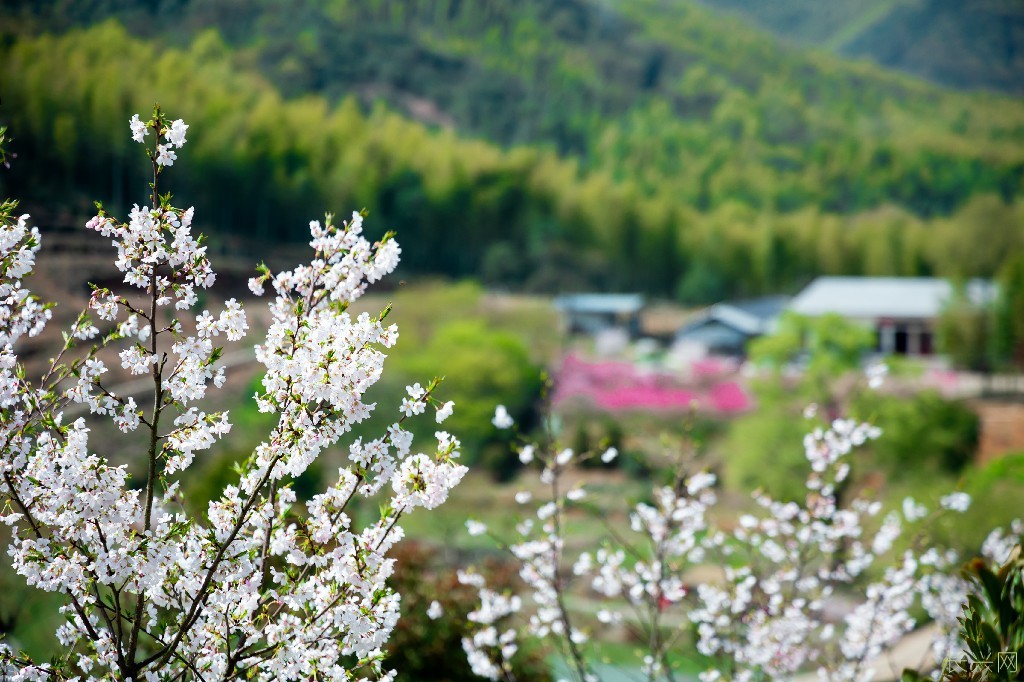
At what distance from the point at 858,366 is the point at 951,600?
1564cm

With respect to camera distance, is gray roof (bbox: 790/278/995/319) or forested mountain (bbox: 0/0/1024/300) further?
gray roof (bbox: 790/278/995/319)

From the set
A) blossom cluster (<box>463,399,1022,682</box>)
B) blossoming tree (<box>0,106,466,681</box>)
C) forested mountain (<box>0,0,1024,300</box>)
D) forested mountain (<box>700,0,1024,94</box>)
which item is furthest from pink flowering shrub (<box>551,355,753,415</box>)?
forested mountain (<box>700,0,1024,94</box>)

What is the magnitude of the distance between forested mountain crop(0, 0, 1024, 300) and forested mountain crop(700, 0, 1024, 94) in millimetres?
4519

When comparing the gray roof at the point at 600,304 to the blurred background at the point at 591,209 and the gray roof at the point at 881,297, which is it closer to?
the blurred background at the point at 591,209

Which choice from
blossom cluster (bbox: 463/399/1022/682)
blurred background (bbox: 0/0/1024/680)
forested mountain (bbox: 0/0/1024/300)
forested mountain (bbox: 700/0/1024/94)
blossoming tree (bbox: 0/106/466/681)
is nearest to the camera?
blossoming tree (bbox: 0/106/466/681)

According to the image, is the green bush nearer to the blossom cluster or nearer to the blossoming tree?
the blossom cluster

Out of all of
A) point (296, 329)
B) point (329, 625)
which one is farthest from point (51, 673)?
point (296, 329)

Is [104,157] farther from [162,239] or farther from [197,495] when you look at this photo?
[162,239]

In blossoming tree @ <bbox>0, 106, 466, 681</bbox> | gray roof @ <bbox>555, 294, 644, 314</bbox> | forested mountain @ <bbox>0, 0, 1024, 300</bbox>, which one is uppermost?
forested mountain @ <bbox>0, 0, 1024, 300</bbox>

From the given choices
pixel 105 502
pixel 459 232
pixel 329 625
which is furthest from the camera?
pixel 459 232

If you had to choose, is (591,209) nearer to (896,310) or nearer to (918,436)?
(896,310)

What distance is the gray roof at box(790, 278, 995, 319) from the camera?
1044 inches

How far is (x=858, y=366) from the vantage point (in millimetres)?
19922

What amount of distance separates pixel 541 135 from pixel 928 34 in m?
42.0
